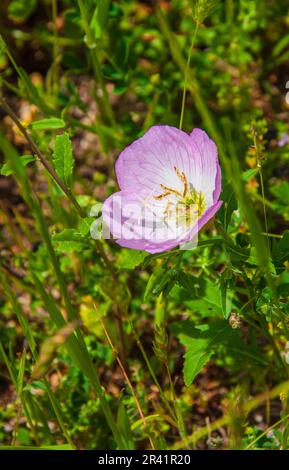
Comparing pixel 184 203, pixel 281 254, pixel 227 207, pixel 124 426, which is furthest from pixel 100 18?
pixel 124 426

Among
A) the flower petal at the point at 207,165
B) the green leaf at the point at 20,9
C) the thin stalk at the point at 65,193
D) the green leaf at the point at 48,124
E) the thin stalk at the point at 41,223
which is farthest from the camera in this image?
the green leaf at the point at 20,9

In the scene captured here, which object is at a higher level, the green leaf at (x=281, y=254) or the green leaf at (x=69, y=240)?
the green leaf at (x=69, y=240)

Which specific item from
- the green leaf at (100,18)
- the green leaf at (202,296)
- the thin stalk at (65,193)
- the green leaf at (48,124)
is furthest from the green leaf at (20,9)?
the green leaf at (202,296)

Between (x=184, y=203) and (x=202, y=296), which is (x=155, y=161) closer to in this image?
(x=184, y=203)

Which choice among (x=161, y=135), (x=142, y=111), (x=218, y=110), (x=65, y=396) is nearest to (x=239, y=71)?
(x=218, y=110)

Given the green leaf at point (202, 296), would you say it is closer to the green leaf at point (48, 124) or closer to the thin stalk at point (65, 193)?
the thin stalk at point (65, 193)
